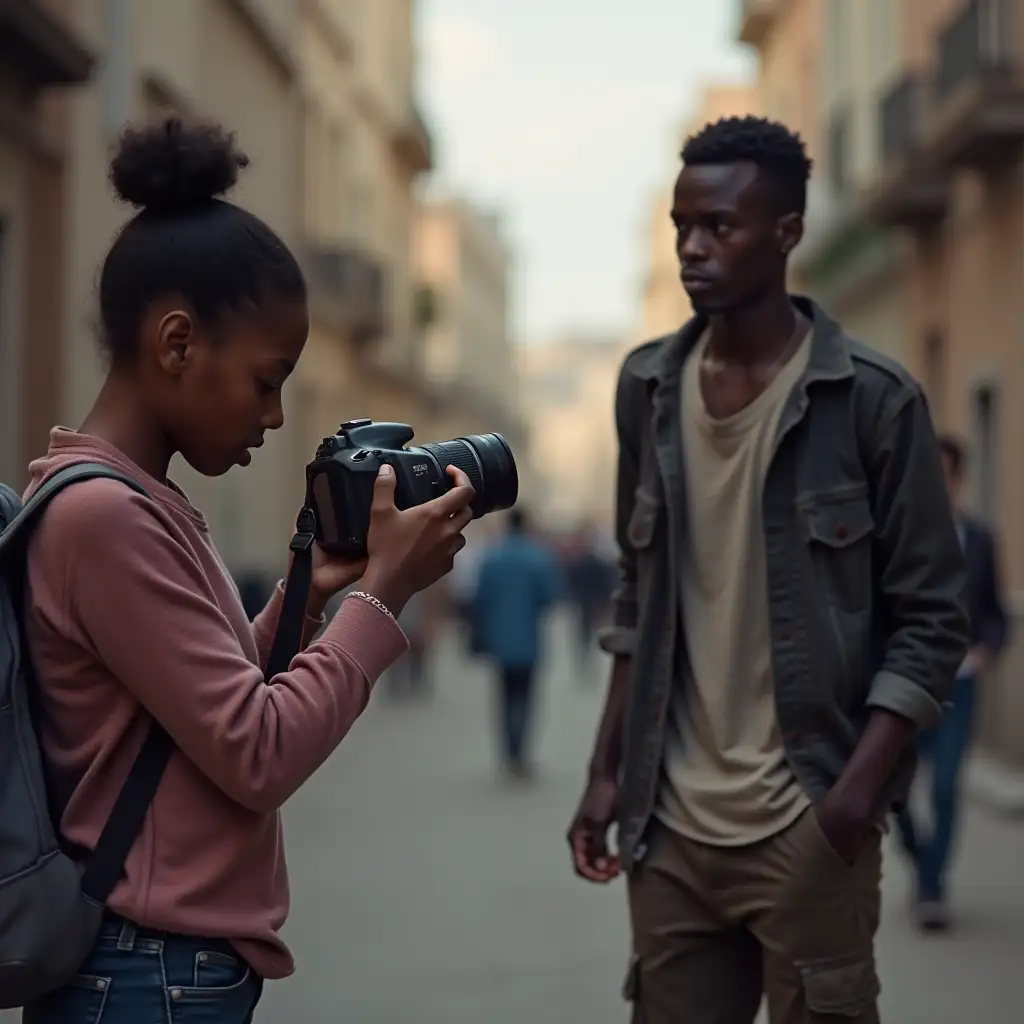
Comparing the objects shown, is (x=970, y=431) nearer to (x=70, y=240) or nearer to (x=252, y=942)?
(x=70, y=240)

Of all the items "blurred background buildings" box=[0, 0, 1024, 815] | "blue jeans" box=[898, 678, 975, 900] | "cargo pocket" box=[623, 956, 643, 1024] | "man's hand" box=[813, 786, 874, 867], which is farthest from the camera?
"blurred background buildings" box=[0, 0, 1024, 815]

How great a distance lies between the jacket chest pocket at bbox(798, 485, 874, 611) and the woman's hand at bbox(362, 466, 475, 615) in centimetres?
114

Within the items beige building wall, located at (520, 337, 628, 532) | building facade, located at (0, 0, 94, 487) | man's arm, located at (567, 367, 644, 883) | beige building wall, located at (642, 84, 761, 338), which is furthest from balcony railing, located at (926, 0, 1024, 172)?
Answer: beige building wall, located at (520, 337, 628, 532)

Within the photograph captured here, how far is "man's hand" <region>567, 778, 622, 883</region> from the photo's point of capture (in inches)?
151

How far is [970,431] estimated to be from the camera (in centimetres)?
1752

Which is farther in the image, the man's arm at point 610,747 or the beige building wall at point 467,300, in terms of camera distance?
the beige building wall at point 467,300

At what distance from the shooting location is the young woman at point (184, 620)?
2.33 m

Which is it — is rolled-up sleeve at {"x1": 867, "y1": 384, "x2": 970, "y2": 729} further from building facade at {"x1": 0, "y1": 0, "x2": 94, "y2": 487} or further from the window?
the window

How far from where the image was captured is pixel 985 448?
17.3 m

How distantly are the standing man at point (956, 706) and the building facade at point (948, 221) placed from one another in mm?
5060

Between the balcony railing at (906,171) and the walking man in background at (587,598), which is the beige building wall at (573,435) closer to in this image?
the walking man in background at (587,598)

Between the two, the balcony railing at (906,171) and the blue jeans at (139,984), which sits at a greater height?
the balcony railing at (906,171)

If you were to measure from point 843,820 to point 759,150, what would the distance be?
3.95 ft

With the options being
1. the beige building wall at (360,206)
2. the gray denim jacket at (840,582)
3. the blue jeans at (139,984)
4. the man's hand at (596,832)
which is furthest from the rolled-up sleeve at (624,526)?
the beige building wall at (360,206)
